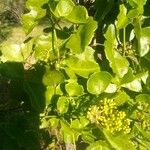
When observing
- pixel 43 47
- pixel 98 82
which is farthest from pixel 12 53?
pixel 98 82

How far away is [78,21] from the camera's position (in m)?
0.74

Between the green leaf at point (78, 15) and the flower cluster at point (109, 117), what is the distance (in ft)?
0.50

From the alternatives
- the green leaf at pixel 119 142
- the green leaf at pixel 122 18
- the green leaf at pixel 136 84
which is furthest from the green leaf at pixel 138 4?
the green leaf at pixel 119 142

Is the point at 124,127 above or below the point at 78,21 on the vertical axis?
below

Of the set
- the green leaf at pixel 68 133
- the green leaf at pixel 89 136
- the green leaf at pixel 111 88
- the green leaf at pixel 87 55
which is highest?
the green leaf at pixel 87 55

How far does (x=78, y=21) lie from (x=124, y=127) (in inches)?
8.2

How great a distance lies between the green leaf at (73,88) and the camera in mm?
779

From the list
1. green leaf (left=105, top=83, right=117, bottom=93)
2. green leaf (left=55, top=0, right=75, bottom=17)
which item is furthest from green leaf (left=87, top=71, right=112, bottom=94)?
green leaf (left=55, top=0, right=75, bottom=17)

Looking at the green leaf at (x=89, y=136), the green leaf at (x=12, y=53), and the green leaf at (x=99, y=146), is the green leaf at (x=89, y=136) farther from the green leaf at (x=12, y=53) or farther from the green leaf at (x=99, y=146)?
the green leaf at (x=12, y=53)

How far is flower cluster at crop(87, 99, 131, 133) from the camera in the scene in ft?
2.44

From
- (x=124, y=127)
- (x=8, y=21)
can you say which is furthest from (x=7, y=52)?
(x=8, y=21)

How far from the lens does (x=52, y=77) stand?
0.74m

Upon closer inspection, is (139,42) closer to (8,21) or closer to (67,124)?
(67,124)

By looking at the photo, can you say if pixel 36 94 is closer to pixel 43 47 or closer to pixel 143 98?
pixel 43 47
